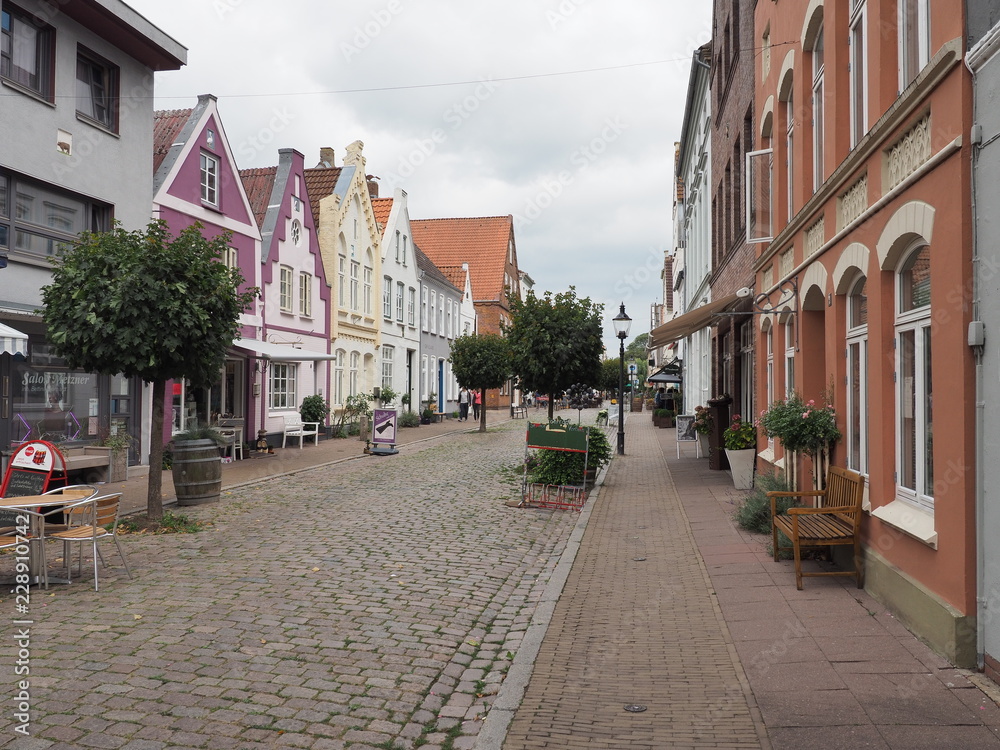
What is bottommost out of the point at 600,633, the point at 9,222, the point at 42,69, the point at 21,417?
the point at 600,633

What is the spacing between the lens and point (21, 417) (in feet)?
42.0

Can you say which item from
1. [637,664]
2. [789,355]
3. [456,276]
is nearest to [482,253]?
[456,276]

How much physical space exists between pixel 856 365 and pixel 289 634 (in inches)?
218

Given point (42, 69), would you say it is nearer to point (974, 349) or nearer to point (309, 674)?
point (309, 674)

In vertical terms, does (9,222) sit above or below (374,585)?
above

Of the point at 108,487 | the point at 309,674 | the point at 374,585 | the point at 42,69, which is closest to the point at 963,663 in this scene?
the point at 309,674

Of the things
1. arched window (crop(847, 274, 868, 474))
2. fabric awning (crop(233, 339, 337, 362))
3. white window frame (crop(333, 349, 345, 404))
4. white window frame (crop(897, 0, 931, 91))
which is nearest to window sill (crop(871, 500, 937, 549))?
arched window (crop(847, 274, 868, 474))

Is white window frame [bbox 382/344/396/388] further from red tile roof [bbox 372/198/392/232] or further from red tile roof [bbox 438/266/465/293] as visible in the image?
red tile roof [bbox 438/266/465/293]

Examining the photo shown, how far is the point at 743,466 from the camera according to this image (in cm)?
1316

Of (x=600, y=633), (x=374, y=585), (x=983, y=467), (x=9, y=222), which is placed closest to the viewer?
(x=983, y=467)

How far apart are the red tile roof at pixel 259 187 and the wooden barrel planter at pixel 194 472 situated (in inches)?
480

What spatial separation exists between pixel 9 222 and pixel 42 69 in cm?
273

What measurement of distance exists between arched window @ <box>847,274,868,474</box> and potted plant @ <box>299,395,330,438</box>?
1876 centimetres

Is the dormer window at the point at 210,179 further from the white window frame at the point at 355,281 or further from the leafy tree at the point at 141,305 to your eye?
the white window frame at the point at 355,281
